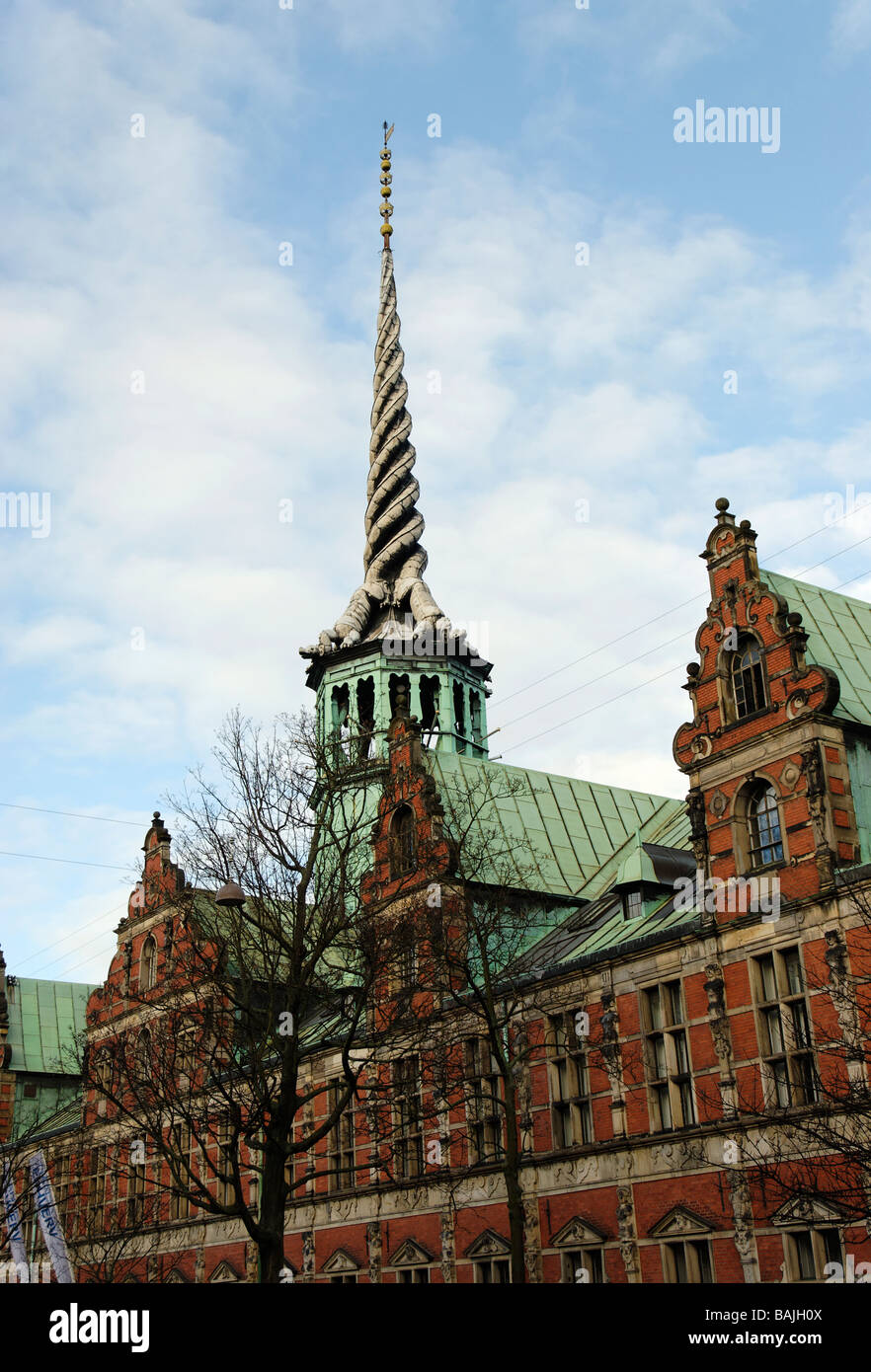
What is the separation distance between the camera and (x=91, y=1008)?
2373 inches

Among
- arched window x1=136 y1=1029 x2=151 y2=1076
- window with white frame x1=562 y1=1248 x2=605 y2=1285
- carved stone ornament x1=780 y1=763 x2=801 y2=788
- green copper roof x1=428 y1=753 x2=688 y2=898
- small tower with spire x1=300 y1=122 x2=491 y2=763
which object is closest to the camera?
carved stone ornament x1=780 y1=763 x2=801 y2=788

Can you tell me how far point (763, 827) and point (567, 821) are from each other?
1782 centimetres

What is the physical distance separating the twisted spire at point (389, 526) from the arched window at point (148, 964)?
52.5ft

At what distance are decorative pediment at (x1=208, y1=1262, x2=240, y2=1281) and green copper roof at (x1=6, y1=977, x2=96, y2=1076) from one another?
2275cm

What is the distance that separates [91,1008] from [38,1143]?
5864 mm

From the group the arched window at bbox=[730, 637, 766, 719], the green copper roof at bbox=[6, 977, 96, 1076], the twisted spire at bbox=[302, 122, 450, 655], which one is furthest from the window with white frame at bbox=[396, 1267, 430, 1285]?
the green copper roof at bbox=[6, 977, 96, 1076]

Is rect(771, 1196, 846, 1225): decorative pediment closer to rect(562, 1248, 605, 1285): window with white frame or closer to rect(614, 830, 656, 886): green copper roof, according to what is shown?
rect(562, 1248, 605, 1285): window with white frame

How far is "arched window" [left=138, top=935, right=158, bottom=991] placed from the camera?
55.3 m

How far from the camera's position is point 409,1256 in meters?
38.0

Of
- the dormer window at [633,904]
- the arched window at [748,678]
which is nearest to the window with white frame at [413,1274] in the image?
the dormer window at [633,904]

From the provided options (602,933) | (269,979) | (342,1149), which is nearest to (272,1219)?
(269,979)

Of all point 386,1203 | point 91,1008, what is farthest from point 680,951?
point 91,1008

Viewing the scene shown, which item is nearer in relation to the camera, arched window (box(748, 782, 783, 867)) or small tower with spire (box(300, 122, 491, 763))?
arched window (box(748, 782, 783, 867))

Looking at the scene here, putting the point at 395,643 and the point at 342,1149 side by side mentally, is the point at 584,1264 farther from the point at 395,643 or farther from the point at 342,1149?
the point at 395,643
